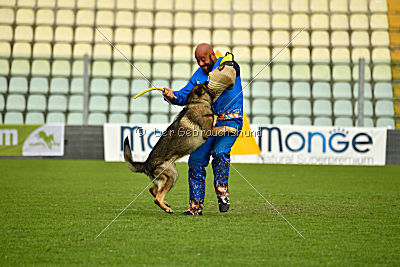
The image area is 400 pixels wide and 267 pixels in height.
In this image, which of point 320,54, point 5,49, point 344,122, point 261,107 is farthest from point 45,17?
point 344,122

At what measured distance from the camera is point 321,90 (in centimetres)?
1939

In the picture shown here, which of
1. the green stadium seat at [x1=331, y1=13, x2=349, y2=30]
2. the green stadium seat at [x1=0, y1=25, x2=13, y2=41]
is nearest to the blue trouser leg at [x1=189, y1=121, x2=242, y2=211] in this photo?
the green stadium seat at [x1=331, y1=13, x2=349, y2=30]

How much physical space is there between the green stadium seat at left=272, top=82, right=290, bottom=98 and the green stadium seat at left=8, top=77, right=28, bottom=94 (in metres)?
8.19

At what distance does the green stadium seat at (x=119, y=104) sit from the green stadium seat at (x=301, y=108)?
5490 millimetres

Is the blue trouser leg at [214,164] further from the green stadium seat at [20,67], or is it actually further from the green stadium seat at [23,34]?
the green stadium seat at [23,34]

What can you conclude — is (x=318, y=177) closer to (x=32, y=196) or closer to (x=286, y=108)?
(x=32, y=196)

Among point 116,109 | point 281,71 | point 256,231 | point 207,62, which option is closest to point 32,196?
point 207,62

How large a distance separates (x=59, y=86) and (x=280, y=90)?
24.1 feet

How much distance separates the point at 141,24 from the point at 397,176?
12.1 meters

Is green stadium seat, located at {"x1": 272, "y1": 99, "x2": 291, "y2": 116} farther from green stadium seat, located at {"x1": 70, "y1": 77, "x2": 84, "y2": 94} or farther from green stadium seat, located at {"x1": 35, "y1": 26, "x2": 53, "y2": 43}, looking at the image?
green stadium seat, located at {"x1": 35, "y1": 26, "x2": 53, "y2": 43}

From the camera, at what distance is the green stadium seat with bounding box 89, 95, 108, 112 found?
62.0ft

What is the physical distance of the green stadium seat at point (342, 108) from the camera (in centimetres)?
1914

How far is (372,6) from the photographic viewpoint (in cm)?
2188

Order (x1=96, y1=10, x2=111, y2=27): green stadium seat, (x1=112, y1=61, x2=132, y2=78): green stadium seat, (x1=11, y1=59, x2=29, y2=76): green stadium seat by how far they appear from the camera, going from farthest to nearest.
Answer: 1. (x1=96, y1=10, x2=111, y2=27): green stadium seat
2. (x1=112, y1=61, x2=132, y2=78): green stadium seat
3. (x1=11, y1=59, x2=29, y2=76): green stadium seat
